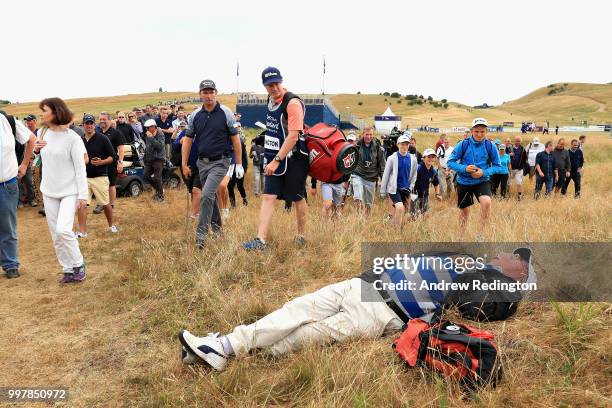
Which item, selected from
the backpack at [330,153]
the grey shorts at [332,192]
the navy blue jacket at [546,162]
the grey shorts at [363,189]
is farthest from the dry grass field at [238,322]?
the navy blue jacket at [546,162]

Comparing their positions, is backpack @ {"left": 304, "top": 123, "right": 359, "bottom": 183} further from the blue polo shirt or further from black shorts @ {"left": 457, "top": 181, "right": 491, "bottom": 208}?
black shorts @ {"left": 457, "top": 181, "right": 491, "bottom": 208}

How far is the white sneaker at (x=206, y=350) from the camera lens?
305 cm

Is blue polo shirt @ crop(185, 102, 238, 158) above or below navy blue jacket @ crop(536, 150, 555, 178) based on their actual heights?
above

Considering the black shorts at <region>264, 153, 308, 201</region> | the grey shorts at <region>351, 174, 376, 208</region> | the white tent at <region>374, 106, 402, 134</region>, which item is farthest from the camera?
the white tent at <region>374, 106, 402, 134</region>

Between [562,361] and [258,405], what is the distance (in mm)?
1895

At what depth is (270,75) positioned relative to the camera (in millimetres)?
5008

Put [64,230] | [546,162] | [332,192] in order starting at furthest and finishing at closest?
[546,162]
[332,192]
[64,230]

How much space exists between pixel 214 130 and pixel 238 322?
2938mm

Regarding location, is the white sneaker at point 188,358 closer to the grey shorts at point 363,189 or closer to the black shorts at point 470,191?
the black shorts at point 470,191

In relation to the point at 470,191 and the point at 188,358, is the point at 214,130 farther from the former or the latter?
the point at 470,191

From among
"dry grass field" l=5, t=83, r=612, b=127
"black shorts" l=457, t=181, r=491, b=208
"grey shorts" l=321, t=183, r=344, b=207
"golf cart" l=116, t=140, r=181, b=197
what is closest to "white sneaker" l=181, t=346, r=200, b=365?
"black shorts" l=457, t=181, r=491, b=208

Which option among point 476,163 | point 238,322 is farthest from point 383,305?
point 476,163

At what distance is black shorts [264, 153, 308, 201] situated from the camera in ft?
17.3

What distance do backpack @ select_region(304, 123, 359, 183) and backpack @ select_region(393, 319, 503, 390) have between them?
2443mm
